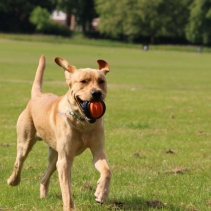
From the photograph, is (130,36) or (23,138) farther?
(130,36)

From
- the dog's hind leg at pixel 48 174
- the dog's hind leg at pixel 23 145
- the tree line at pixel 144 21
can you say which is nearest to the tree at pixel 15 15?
the tree line at pixel 144 21

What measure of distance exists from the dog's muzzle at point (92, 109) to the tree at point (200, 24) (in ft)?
312

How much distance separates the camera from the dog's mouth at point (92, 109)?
5.93 metres

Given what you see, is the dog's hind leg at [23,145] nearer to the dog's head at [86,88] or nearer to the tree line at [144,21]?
the dog's head at [86,88]

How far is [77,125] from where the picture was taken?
6312mm

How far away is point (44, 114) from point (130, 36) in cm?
9724

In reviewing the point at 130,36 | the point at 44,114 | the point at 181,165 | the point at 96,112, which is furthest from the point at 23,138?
the point at 130,36

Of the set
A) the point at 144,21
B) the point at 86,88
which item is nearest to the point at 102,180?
the point at 86,88

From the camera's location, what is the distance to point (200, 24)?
100062mm

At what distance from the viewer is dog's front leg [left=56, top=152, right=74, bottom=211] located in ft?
19.9

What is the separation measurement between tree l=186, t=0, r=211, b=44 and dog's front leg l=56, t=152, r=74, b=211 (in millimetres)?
94869

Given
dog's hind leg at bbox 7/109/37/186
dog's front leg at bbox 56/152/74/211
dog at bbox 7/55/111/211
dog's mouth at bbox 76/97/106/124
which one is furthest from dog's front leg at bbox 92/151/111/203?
dog's hind leg at bbox 7/109/37/186

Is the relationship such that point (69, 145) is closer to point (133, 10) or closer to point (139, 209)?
point (139, 209)

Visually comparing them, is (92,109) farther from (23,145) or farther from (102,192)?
(23,145)
